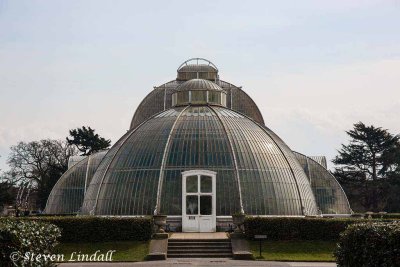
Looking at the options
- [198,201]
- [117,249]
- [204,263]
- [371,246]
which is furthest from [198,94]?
[371,246]

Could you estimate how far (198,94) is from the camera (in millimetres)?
48281

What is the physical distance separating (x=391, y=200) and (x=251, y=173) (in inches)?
1550

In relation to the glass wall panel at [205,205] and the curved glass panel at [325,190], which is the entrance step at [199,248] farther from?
the curved glass panel at [325,190]

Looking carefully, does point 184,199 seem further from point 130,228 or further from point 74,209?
point 74,209

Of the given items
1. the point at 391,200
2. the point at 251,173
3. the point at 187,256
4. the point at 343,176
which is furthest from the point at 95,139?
the point at 187,256

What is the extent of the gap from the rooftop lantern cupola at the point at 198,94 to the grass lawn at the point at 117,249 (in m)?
16.6

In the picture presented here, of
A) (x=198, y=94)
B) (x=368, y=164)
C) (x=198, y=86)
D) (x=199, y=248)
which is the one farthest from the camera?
(x=368, y=164)

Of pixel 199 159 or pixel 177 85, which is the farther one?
pixel 177 85

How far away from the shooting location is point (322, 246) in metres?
34.2

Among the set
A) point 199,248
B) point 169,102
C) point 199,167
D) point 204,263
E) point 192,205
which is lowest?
point 204,263

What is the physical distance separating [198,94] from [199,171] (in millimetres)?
10055

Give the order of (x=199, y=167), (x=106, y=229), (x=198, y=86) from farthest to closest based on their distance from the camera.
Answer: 1. (x=198, y=86)
2. (x=199, y=167)
3. (x=106, y=229)

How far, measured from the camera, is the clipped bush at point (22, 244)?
65.5ft

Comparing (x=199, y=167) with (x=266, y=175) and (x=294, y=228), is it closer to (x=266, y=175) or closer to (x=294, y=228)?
(x=266, y=175)
